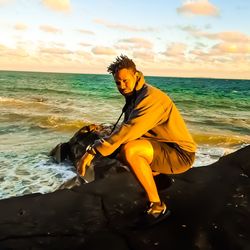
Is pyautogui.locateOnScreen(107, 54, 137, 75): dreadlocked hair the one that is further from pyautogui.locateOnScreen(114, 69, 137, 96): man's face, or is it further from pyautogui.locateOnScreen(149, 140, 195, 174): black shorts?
pyautogui.locateOnScreen(149, 140, 195, 174): black shorts

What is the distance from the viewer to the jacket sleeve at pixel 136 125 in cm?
400

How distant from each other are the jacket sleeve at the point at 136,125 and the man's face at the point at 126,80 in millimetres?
289

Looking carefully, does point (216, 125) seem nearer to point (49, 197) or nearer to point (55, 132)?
point (55, 132)

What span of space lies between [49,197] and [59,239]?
1092mm

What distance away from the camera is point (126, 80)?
420 centimetres

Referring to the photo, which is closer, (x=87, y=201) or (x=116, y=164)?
(x=87, y=201)

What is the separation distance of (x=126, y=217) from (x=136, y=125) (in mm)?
1094

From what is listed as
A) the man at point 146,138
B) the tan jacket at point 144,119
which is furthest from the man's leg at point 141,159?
the tan jacket at point 144,119

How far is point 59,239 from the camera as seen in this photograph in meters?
3.77

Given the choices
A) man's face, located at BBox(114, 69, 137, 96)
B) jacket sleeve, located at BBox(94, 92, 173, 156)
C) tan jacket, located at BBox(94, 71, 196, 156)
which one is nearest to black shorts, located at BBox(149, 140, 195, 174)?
tan jacket, located at BBox(94, 71, 196, 156)

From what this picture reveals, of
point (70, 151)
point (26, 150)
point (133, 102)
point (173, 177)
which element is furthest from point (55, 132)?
point (133, 102)

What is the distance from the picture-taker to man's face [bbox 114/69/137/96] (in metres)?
4.16

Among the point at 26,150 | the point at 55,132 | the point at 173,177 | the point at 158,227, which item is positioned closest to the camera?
the point at 158,227

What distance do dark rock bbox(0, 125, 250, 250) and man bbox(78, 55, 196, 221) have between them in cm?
34
